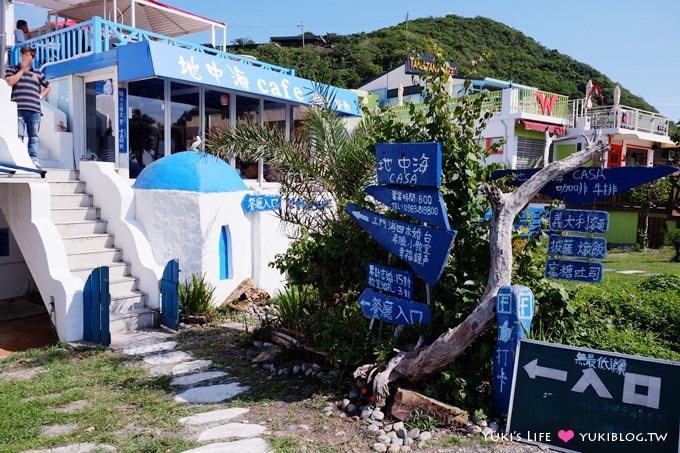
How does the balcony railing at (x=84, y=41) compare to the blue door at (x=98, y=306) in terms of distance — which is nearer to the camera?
the blue door at (x=98, y=306)

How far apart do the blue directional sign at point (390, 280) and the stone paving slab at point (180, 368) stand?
257cm

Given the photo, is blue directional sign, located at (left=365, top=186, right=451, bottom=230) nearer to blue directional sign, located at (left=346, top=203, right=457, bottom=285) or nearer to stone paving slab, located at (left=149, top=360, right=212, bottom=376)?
blue directional sign, located at (left=346, top=203, right=457, bottom=285)

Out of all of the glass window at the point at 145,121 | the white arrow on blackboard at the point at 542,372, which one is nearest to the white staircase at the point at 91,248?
the glass window at the point at 145,121

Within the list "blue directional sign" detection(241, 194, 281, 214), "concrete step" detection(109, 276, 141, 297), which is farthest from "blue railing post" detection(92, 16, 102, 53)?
"concrete step" detection(109, 276, 141, 297)

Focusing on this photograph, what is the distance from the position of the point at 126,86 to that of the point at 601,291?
9934mm

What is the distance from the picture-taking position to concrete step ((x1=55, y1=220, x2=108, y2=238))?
957 cm

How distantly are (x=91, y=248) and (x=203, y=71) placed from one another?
4.42 metres

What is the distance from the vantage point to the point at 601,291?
26.6 ft

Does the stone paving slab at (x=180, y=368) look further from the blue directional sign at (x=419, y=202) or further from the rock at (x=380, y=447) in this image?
the blue directional sign at (x=419, y=202)

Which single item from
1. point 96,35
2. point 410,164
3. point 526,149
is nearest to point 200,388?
point 410,164

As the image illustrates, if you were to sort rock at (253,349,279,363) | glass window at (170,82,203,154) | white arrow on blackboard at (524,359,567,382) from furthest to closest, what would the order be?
1. glass window at (170,82,203,154)
2. rock at (253,349,279,363)
3. white arrow on blackboard at (524,359,567,382)

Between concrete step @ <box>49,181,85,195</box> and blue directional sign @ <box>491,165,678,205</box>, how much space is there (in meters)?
8.56

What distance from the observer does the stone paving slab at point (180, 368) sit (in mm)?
6793

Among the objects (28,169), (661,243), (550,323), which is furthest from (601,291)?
(661,243)
